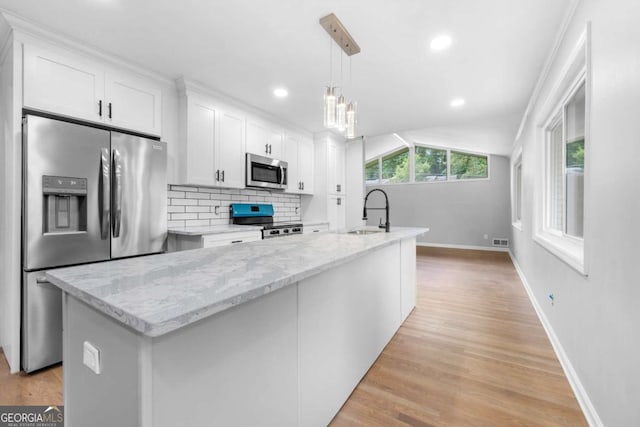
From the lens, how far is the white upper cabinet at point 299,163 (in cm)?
443

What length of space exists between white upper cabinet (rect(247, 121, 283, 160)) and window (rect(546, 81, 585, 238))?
323 cm

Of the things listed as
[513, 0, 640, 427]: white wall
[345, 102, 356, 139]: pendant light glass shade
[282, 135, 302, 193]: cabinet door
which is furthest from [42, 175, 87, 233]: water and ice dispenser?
[513, 0, 640, 427]: white wall

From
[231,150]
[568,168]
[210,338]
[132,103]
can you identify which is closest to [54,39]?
[132,103]

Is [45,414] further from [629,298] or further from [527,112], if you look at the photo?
[527,112]

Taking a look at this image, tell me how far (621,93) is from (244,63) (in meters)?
2.61

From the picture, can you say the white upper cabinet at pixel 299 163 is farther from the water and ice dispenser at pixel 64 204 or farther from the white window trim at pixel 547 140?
the white window trim at pixel 547 140

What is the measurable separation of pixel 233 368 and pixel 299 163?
3986mm

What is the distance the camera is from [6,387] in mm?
1784

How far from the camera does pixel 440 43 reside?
2.28 metres

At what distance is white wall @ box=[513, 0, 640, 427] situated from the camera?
1.06 metres

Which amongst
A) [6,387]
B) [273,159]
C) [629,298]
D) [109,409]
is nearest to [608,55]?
[629,298]

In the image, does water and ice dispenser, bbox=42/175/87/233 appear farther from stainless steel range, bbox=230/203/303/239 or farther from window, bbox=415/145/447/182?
window, bbox=415/145/447/182

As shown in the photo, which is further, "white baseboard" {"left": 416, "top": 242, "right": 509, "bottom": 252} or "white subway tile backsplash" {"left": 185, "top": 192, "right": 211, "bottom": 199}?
"white baseboard" {"left": 416, "top": 242, "right": 509, "bottom": 252}

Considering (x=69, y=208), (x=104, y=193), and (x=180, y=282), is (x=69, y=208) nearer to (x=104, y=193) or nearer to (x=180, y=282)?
(x=104, y=193)
